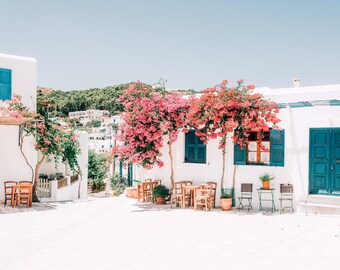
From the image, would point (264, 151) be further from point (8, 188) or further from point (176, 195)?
point (8, 188)

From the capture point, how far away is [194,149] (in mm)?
13719

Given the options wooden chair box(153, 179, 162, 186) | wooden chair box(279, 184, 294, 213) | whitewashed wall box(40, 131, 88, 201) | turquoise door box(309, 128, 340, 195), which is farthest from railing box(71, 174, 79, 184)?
turquoise door box(309, 128, 340, 195)

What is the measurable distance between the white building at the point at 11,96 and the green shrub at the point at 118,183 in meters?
9.20

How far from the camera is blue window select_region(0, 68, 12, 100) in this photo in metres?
13.7

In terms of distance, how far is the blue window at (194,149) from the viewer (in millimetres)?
13539

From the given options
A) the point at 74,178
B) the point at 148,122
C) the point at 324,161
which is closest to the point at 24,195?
the point at 148,122

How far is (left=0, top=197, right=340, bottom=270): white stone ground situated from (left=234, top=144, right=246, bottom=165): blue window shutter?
194 cm

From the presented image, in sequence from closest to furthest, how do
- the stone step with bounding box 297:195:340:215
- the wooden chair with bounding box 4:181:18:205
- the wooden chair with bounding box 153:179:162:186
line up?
the stone step with bounding box 297:195:340:215, the wooden chair with bounding box 4:181:18:205, the wooden chair with bounding box 153:179:162:186

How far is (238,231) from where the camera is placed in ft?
29.7

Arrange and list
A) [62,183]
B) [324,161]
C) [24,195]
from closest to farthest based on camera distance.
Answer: [324,161] → [24,195] → [62,183]

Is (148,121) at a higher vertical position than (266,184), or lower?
higher

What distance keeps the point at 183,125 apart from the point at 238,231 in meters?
4.84

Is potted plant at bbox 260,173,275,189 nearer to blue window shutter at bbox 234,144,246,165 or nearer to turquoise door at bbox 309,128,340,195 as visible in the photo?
blue window shutter at bbox 234,144,246,165

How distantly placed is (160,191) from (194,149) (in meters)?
2.02
